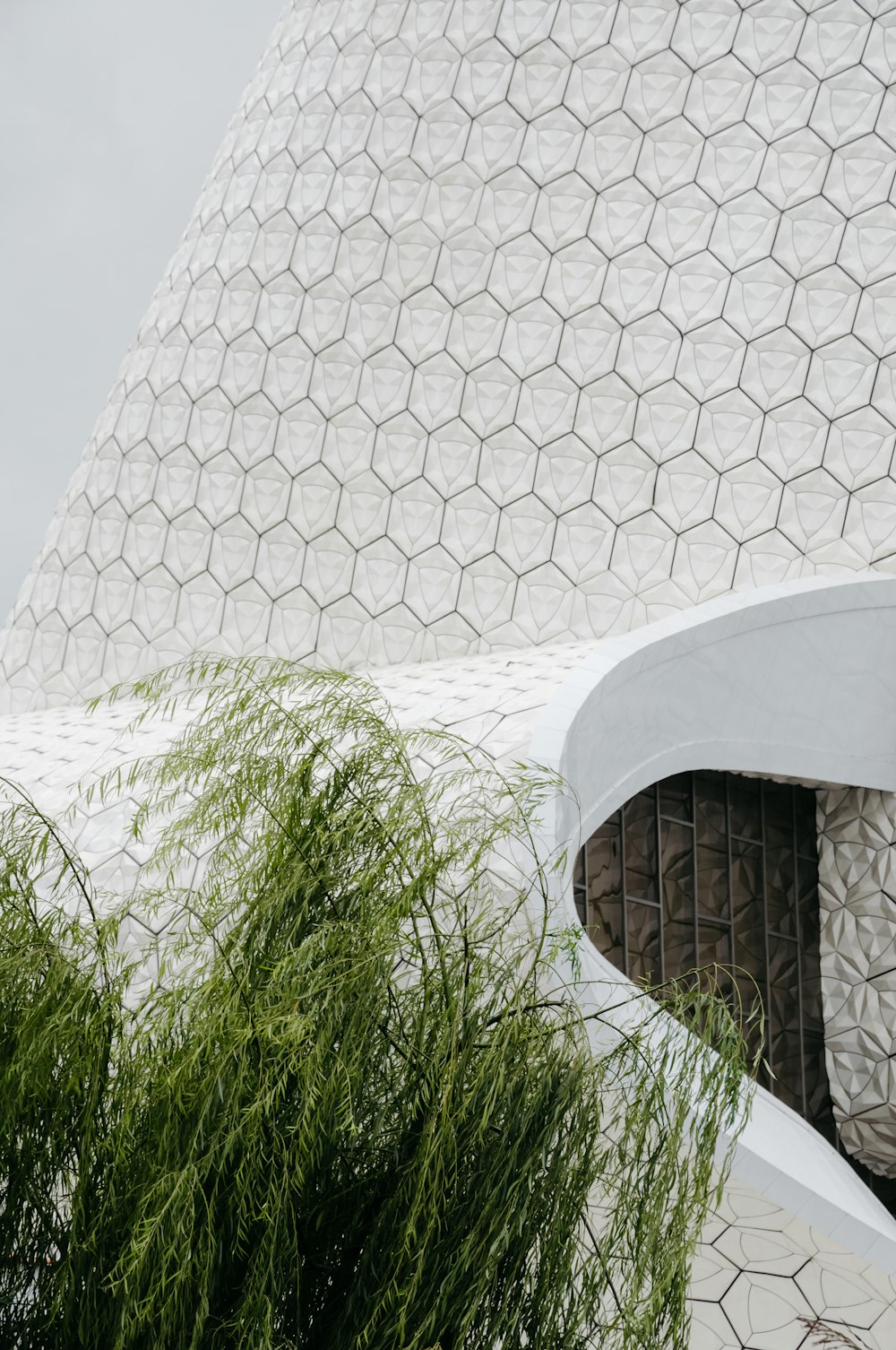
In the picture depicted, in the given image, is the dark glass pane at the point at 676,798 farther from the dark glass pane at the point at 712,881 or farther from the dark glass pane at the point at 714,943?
the dark glass pane at the point at 714,943

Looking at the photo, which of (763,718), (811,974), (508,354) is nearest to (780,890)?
(811,974)

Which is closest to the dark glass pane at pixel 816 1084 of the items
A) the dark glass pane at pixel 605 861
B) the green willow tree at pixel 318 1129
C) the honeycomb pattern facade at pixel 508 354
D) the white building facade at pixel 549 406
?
the white building facade at pixel 549 406

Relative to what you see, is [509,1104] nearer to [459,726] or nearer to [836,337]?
[459,726]

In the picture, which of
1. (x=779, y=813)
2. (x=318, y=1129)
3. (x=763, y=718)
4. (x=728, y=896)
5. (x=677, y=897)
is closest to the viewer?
(x=318, y=1129)

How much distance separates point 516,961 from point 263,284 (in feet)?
26.7

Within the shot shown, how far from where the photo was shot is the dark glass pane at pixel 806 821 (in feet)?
28.5

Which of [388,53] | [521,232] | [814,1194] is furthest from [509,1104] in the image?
[388,53]

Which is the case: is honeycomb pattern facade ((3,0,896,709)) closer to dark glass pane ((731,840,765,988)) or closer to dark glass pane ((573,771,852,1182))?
dark glass pane ((573,771,852,1182))

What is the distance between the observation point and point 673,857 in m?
7.96

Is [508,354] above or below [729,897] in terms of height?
above

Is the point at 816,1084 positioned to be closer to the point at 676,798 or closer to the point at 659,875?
the point at 659,875

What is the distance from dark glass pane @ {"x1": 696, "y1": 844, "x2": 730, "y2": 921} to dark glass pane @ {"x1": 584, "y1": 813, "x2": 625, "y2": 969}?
0.83m

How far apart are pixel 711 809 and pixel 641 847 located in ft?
2.45

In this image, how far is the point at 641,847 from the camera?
25.4ft
